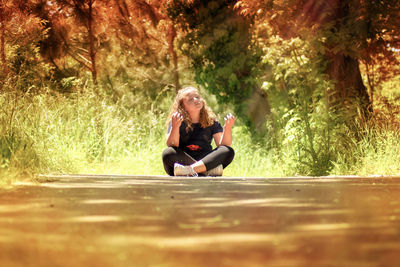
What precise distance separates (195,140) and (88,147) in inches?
89.5

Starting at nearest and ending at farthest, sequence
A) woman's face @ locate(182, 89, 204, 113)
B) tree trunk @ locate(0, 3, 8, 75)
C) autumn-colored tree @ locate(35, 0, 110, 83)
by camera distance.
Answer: woman's face @ locate(182, 89, 204, 113) < tree trunk @ locate(0, 3, 8, 75) < autumn-colored tree @ locate(35, 0, 110, 83)

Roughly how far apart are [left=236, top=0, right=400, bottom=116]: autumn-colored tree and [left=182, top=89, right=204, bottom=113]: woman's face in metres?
2.51

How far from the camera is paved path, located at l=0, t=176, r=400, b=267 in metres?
2.30

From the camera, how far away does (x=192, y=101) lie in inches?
291

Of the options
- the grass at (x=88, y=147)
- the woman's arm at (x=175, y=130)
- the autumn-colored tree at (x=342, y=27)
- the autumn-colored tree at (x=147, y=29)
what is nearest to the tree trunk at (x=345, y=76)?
the autumn-colored tree at (x=342, y=27)

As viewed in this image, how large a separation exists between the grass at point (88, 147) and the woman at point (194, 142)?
1.32 meters

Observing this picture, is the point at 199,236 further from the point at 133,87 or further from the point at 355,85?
the point at 133,87

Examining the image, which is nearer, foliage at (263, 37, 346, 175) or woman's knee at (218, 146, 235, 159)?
woman's knee at (218, 146, 235, 159)

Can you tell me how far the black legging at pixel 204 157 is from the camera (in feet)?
23.2

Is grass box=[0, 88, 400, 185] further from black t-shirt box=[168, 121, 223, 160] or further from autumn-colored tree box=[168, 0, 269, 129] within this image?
autumn-colored tree box=[168, 0, 269, 129]

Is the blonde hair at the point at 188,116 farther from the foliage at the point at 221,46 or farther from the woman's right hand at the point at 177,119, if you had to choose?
the foliage at the point at 221,46

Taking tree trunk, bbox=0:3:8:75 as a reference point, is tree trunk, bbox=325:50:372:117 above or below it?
below

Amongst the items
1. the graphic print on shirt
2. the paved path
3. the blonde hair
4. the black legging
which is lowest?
the black legging

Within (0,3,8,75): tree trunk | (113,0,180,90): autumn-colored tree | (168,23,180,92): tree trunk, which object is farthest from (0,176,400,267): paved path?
(168,23,180,92): tree trunk
